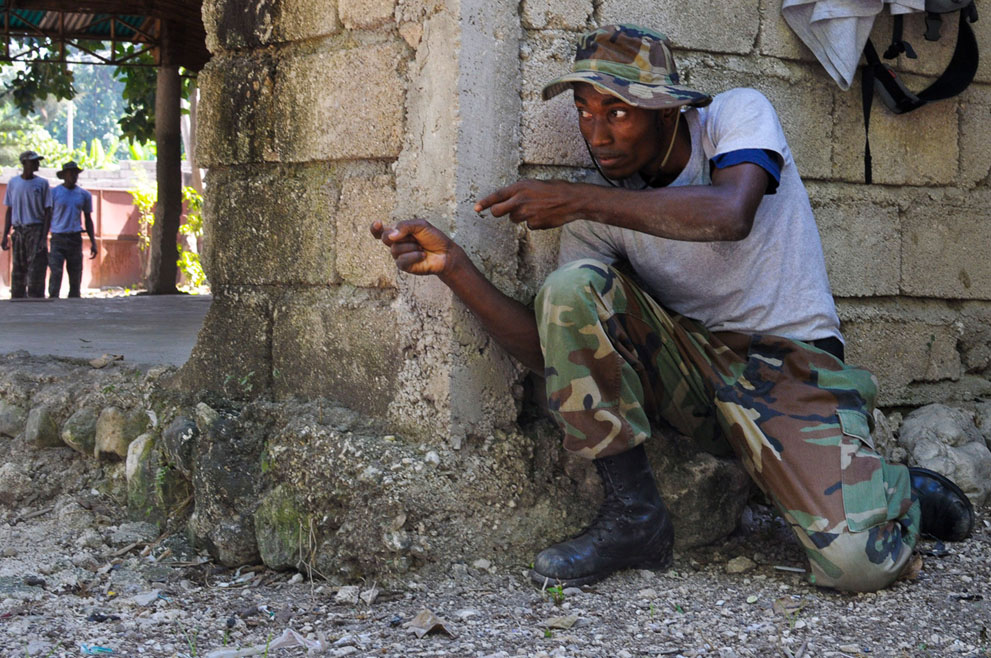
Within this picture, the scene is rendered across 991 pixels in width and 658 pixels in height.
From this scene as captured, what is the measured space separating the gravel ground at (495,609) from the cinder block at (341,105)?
121 cm

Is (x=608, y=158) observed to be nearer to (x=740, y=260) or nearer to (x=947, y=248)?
(x=740, y=260)

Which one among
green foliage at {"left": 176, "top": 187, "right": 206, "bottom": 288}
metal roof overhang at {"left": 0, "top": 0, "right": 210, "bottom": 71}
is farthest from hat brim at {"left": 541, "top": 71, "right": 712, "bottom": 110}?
green foliage at {"left": 176, "top": 187, "right": 206, "bottom": 288}

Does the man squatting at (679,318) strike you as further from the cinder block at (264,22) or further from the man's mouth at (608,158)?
the cinder block at (264,22)

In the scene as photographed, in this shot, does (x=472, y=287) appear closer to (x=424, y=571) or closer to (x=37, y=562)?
(x=424, y=571)

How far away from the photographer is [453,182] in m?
2.71

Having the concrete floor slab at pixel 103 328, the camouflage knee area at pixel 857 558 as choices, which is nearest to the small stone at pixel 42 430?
the concrete floor slab at pixel 103 328

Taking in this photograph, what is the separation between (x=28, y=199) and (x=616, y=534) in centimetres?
914

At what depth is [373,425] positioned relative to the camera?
2900mm

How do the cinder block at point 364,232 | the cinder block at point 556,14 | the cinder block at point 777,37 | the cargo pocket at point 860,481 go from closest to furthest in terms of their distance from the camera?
the cargo pocket at point 860,481
the cinder block at point 556,14
the cinder block at point 364,232
the cinder block at point 777,37

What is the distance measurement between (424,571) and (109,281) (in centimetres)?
1625

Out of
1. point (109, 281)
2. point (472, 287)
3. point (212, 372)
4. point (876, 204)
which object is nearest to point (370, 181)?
point (472, 287)

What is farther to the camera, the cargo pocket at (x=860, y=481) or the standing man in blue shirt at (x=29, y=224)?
the standing man in blue shirt at (x=29, y=224)

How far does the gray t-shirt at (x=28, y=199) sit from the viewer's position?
1009 cm

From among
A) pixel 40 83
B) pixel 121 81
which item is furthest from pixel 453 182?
pixel 40 83
